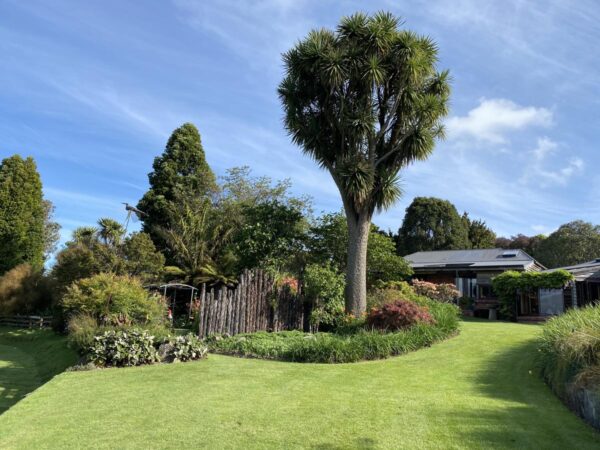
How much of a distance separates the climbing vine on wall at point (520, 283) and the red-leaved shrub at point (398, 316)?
27.4ft

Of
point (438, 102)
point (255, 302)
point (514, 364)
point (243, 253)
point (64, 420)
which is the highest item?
point (438, 102)

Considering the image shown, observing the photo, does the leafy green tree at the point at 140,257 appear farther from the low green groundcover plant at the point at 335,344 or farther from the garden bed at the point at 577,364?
the garden bed at the point at 577,364

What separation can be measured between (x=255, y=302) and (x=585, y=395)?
9.37m

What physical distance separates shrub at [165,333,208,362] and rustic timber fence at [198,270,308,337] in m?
2.04

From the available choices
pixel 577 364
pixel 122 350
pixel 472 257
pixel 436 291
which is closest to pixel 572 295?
pixel 436 291

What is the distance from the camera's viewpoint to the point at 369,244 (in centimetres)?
1841

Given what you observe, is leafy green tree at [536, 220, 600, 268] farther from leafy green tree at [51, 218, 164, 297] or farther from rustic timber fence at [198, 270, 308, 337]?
leafy green tree at [51, 218, 164, 297]

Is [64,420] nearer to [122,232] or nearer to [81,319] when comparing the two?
[81,319]

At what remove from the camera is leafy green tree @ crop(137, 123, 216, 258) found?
2522cm

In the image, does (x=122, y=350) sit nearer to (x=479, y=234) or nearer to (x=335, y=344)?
(x=335, y=344)

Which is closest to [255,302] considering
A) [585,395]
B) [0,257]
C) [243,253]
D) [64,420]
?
[243,253]

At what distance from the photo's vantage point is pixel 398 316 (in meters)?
11.7

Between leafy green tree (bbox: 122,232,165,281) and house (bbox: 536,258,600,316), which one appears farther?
house (bbox: 536,258,600,316)

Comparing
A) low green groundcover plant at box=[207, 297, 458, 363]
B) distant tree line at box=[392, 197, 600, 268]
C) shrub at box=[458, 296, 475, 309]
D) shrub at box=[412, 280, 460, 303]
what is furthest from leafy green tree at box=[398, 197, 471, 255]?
low green groundcover plant at box=[207, 297, 458, 363]
